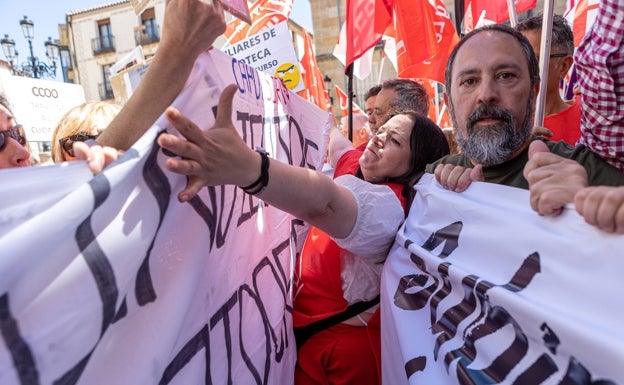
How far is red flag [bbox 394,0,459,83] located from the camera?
371 cm

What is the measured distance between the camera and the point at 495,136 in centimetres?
156

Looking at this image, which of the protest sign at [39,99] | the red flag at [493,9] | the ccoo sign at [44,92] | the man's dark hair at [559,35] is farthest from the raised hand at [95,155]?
the ccoo sign at [44,92]

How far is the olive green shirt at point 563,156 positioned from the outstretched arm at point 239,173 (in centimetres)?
49

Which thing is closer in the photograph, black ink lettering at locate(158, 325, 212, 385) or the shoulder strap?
black ink lettering at locate(158, 325, 212, 385)

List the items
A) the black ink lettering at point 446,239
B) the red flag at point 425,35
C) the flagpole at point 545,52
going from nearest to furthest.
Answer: the black ink lettering at point 446,239
the flagpole at point 545,52
the red flag at point 425,35

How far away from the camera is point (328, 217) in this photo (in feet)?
4.38

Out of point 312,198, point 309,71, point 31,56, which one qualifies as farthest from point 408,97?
point 31,56

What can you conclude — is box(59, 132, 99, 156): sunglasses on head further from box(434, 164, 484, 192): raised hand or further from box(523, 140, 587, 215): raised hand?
box(523, 140, 587, 215): raised hand

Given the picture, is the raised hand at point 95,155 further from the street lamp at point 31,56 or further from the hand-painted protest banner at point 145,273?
the street lamp at point 31,56

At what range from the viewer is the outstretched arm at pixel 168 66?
1.01m

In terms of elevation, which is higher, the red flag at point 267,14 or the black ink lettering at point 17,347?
the red flag at point 267,14

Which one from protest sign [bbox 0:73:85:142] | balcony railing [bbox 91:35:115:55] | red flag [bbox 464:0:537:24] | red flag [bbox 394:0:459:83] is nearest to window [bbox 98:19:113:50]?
balcony railing [bbox 91:35:115:55]

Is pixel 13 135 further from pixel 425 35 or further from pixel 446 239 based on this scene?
pixel 425 35

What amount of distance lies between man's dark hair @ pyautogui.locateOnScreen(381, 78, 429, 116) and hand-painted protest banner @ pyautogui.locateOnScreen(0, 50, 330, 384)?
156 centimetres
